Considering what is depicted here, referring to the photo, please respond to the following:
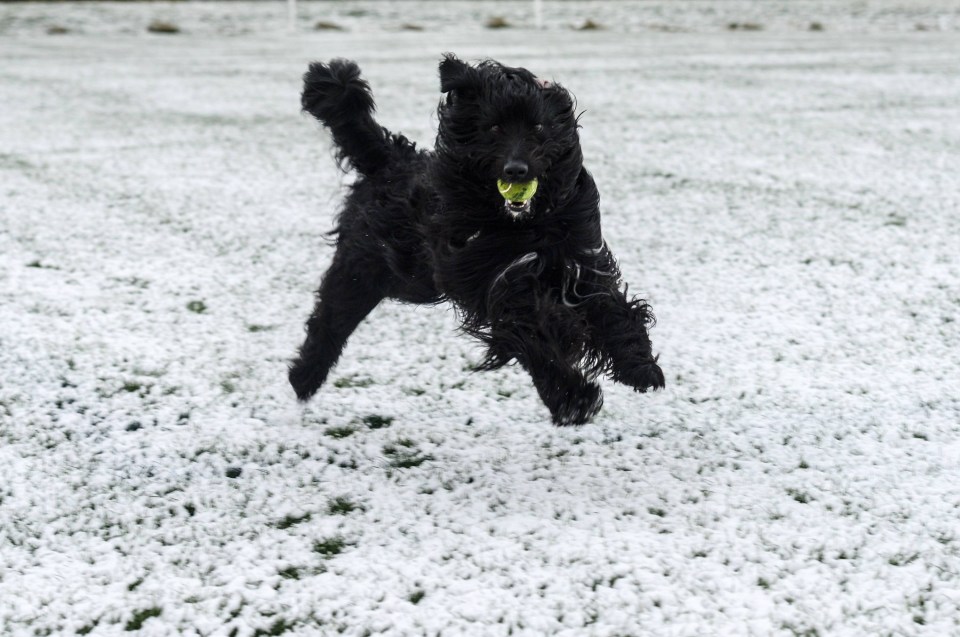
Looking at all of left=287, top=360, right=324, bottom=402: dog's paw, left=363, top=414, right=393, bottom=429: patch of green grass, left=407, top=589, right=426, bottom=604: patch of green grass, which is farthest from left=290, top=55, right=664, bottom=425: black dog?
left=407, top=589, right=426, bottom=604: patch of green grass

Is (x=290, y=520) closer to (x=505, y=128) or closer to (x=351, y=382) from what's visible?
(x=351, y=382)

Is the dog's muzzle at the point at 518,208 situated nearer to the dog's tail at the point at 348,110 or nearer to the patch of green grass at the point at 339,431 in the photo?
the dog's tail at the point at 348,110

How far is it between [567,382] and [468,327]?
40cm

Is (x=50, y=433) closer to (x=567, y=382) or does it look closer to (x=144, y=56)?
(x=567, y=382)

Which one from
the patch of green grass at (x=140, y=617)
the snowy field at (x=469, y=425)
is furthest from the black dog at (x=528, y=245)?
the patch of green grass at (x=140, y=617)

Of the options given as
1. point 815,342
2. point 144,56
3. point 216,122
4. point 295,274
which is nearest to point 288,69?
point 144,56

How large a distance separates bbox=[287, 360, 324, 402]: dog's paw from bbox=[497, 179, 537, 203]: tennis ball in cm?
123

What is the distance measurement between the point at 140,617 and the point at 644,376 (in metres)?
1.57

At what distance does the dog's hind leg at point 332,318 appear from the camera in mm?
3719

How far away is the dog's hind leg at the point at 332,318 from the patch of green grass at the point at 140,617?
139 cm

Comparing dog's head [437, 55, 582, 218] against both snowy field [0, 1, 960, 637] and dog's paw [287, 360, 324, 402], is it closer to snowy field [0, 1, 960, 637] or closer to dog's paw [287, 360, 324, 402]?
snowy field [0, 1, 960, 637]

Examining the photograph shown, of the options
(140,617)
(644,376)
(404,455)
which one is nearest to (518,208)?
(644,376)

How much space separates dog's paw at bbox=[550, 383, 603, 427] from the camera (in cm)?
317

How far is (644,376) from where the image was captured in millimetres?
3100
